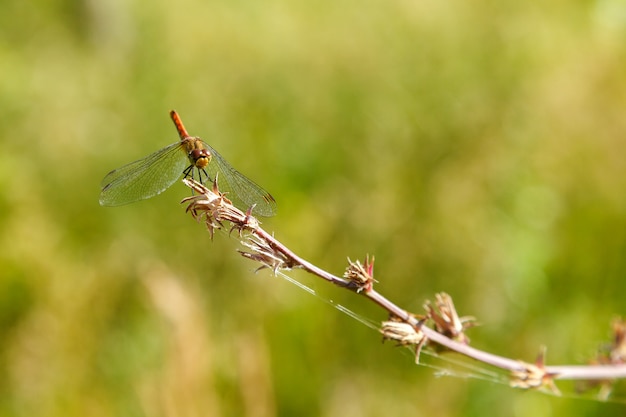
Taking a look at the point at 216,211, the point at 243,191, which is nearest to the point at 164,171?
the point at 243,191

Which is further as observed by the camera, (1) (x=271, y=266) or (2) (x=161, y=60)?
(2) (x=161, y=60)

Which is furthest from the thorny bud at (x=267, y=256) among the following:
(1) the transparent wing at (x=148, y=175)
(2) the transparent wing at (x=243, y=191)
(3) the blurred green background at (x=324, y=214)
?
(3) the blurred green background at (x=324, y=214)

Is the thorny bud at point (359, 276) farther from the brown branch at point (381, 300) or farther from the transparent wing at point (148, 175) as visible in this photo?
the transparent wing at point (148, 175)

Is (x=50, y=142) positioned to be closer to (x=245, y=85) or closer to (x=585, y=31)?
(x=245, y=85)

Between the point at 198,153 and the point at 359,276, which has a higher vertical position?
the point at 198,153

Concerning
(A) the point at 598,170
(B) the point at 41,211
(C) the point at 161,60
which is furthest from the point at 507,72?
(B) the point at 41,211

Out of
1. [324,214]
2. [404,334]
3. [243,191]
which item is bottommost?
[404,334]

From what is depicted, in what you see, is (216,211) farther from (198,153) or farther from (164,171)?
(164,171)

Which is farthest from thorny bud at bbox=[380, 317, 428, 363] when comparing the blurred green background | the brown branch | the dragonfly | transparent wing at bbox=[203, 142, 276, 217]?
the blurred green background
